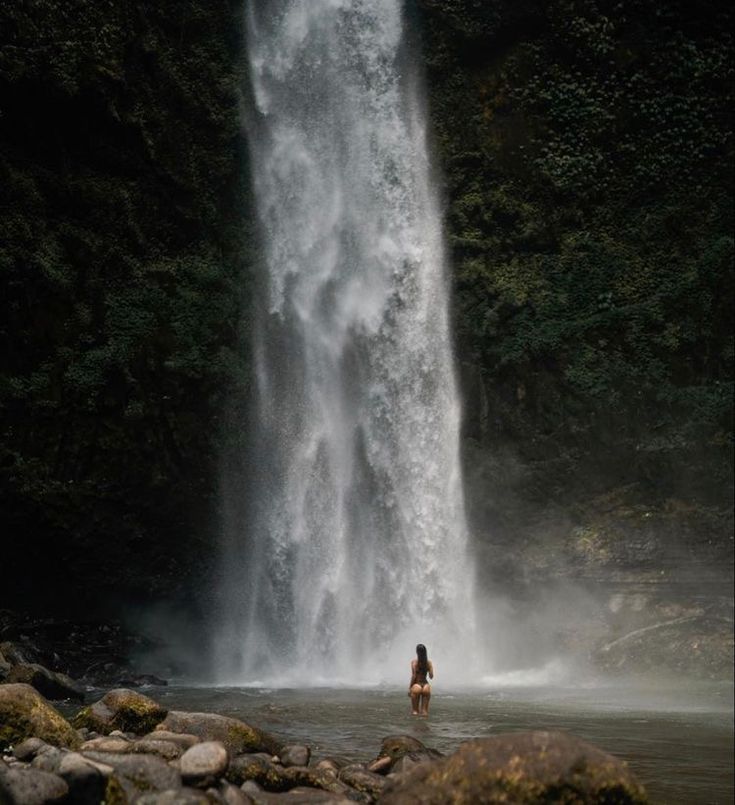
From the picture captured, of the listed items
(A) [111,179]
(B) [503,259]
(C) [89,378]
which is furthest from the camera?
(B) [503,259]

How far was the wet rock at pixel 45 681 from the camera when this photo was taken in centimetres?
1155

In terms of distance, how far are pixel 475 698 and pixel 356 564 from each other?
17.7 feet

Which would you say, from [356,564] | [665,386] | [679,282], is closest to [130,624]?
[356,564]

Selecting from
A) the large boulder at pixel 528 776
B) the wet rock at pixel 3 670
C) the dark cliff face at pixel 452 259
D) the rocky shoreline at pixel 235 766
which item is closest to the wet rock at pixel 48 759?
the rocky shoreline at pixel 235 766

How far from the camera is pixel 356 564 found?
18156 millimetres

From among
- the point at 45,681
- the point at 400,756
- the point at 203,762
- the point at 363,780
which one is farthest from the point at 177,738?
the point at 45,681

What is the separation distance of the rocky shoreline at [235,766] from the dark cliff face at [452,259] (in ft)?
35.1

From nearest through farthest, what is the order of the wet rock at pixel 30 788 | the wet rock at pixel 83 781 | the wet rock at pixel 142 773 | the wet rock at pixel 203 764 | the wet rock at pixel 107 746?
the wet rock at pixel 30 788 < the wet rock at pixel 83 781 < the wet rock at pixel 142 773 < the wet rock at pixel 203 764 < the wet rock at pixel 107 746

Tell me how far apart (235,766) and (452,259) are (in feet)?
50.9

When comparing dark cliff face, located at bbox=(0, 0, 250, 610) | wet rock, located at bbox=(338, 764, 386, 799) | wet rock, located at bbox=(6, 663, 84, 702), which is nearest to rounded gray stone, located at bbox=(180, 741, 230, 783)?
wet rock, located at bbox=(338, 764, 386, 799)

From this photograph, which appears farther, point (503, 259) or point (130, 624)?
point (503, 259)

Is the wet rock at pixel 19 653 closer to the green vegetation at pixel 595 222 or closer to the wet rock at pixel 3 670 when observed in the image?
the wet rock at pixel 3 670

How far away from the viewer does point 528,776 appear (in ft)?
15.0

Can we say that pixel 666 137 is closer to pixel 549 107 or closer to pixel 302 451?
pixel 549 107
